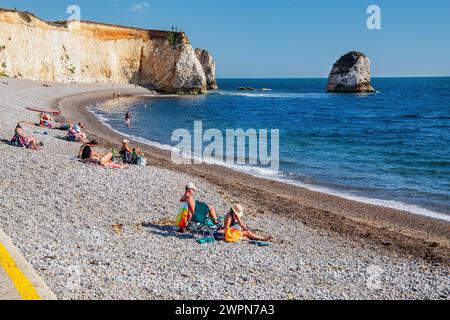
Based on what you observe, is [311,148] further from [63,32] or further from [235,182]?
[63,32]

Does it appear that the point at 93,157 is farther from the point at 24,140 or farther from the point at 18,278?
the point at 18,278

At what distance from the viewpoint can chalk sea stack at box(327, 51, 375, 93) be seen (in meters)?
108

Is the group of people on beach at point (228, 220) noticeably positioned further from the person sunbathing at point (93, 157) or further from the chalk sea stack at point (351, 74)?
the chalk sea stack at point (351, 74)

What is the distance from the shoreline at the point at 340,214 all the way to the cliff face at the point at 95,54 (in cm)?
4622

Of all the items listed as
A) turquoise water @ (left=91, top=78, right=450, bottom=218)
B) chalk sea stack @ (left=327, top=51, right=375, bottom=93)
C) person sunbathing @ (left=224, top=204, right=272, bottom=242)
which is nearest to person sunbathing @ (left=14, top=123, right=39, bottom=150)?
turquoise water @ (left=91, top=78, right=450, bottom=218)

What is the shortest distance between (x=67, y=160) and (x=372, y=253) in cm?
1125

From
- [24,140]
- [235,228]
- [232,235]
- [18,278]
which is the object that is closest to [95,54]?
[24,140]

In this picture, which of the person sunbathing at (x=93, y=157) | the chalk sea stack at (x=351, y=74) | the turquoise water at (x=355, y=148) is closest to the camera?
the person sunbathing at (x=93, y=157)

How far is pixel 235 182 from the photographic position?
1925 centimetres

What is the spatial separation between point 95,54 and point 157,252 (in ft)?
240

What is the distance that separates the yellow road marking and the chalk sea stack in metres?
109

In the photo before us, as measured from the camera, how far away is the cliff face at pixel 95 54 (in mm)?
59281

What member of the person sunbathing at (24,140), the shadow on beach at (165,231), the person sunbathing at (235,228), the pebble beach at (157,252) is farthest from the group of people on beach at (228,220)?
the person sunbathing at (24,140)

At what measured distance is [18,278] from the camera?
6758 mm
